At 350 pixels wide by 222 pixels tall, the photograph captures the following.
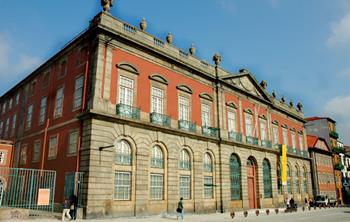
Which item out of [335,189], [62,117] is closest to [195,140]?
[62,117]

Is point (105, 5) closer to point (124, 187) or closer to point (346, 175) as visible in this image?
point (124, 187)

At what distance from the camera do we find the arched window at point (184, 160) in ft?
73.8

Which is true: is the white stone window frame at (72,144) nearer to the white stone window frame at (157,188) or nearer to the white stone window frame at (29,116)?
the white stone window frame at (157,188)

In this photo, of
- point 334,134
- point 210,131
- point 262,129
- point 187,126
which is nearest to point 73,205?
point 187,126

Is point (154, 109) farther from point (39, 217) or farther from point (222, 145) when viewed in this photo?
point (39, 217)

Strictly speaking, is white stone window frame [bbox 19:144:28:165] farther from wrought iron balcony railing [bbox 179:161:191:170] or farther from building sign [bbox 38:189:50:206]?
wrought iron balcony railing [bbox 179:161:191:170]

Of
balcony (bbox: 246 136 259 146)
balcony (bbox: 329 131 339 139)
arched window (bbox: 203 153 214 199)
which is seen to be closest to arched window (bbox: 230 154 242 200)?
balcony (bbox: 246 136 259 146)

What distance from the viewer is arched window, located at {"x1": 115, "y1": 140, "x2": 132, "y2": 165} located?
18406 millimetres

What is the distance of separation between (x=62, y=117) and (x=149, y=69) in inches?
266

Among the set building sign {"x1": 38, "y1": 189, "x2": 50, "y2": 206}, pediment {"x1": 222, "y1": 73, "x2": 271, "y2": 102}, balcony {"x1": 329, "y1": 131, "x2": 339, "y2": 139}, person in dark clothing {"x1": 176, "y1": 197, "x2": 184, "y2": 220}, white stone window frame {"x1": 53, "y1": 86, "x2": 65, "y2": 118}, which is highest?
pediment {"x1": 222, "y1": 73, "x2": 271, "y2": 102}

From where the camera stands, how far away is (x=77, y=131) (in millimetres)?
18578

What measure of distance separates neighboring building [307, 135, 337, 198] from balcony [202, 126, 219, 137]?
75.2ft

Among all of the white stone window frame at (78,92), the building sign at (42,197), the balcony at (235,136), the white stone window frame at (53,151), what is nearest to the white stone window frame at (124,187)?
the building sign at (42,197)

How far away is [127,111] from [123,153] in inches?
102
